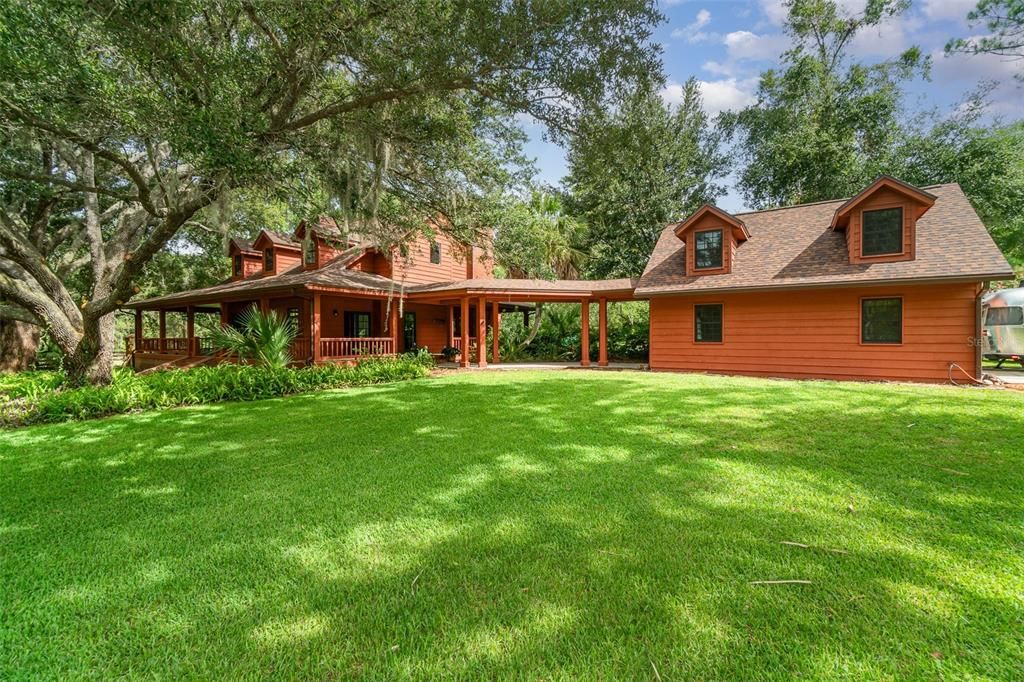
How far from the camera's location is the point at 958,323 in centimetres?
932

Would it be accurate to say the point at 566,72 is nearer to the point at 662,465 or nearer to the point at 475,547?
the point at 662,465

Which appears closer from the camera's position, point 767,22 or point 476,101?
point 476,101

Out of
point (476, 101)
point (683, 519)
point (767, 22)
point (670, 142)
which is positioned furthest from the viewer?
A: point (670, 142)

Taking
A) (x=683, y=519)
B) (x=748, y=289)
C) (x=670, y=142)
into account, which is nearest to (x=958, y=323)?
(x=748, y=289)

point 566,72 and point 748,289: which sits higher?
point 566,72

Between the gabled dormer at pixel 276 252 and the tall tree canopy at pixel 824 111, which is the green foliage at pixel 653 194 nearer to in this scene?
the tall tree canopy at pixel 824 111

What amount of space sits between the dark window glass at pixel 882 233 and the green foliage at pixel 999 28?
1197 centimetres

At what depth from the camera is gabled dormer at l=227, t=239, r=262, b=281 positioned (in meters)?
17.3

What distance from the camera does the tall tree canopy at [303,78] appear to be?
467 centimetres

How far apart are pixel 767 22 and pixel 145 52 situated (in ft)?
85.4

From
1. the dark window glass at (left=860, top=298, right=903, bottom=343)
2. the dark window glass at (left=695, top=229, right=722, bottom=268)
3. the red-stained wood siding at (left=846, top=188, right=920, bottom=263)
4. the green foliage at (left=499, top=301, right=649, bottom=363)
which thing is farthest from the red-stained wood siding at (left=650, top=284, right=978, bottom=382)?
the green foliage at (left=499, top=301, right=649, bottom=363)

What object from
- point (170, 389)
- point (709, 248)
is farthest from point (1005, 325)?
point (170, 389)

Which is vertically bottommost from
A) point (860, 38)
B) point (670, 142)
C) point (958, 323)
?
point (958, 323)

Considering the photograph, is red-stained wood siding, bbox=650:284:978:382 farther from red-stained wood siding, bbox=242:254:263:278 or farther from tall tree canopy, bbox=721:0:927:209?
red-stained wood siding, bbox=242:254:263:278
